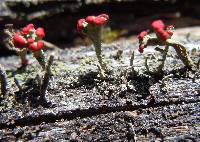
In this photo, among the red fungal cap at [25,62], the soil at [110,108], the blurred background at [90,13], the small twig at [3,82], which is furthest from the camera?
the blurred background at [90,13]

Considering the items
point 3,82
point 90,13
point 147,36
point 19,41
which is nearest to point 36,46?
point 19,41

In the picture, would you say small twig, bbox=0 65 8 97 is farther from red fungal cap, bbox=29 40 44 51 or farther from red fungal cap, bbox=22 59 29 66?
red fungal cap, bbox=22 59 29 66

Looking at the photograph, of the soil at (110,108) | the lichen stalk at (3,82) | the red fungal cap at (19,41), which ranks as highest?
the red fungal cap at (19,41)

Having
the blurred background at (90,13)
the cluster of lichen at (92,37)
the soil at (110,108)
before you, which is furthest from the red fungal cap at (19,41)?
the blurred background at (90,13)

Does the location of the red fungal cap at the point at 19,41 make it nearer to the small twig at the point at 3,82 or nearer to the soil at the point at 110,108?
the small twig at the point at 3,82

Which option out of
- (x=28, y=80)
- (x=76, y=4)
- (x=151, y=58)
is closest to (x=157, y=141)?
(x=151, y=58)

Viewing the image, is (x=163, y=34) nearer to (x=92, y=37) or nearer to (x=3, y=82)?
(x=92, y=37)

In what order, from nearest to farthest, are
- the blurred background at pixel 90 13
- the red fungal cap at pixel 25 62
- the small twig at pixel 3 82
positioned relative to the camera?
the small twig at pixel 3 82 < the red fungal cap at pixel 25 62 < the blurred background at pixel 90 13

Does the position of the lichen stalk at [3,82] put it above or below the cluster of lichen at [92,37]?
below
